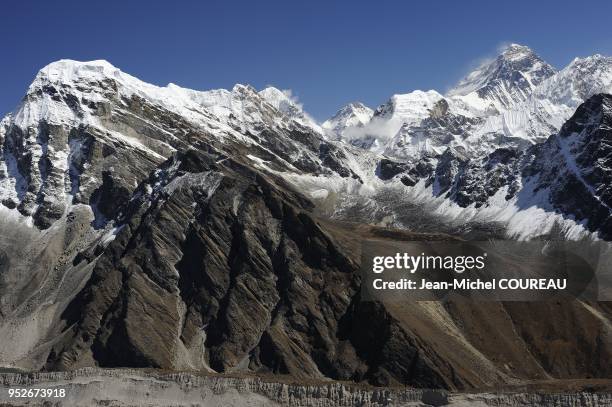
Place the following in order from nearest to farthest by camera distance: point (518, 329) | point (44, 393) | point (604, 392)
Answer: point (604, 392)
point (44, 393)
point (518, 329)

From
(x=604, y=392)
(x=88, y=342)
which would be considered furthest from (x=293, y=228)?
(x=604, y=392)

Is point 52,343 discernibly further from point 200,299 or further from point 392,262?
point 392,262

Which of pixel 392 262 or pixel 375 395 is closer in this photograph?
pixel 375 395

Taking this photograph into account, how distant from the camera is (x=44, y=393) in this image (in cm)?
15275

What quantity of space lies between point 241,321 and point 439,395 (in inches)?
2002

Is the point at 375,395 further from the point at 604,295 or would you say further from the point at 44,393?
the point at 604,295

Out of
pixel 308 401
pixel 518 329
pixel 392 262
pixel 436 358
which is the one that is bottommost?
pixel 308 401

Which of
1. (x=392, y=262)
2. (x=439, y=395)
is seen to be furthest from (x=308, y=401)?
(x=392, y=262)

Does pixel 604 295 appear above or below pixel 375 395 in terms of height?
above

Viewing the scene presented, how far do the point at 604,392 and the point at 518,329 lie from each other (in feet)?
152

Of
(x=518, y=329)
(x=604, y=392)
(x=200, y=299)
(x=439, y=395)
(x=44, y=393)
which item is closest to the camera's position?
(x=604, y=392)

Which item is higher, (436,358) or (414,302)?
(414,302)

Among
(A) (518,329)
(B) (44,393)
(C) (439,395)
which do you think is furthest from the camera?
(A) (518,329)

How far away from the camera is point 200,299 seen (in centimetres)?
18838
